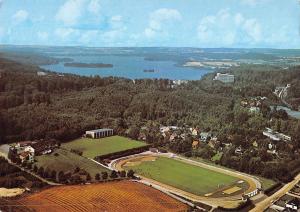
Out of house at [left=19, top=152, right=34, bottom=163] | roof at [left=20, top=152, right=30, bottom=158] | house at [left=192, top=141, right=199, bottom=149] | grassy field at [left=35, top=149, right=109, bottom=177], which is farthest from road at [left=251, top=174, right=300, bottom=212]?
roof at [left=20, top=152, right=30, bottom=158]

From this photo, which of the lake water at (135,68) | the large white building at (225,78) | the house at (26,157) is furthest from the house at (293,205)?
the lake water at (135,68)

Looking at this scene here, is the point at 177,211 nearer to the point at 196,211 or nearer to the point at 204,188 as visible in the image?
the point at 196,211

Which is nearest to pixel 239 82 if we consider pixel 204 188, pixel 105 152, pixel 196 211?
pixel 105 152

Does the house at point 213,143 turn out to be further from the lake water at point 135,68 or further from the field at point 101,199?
the lake water at point 135,68

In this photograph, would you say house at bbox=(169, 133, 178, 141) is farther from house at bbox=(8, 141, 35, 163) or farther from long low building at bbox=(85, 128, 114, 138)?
house at bbox=(8, 141, 35, 163)

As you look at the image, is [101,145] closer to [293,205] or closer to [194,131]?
[194,131]

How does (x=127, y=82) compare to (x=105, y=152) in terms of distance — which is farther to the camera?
(x=127, y=82)
